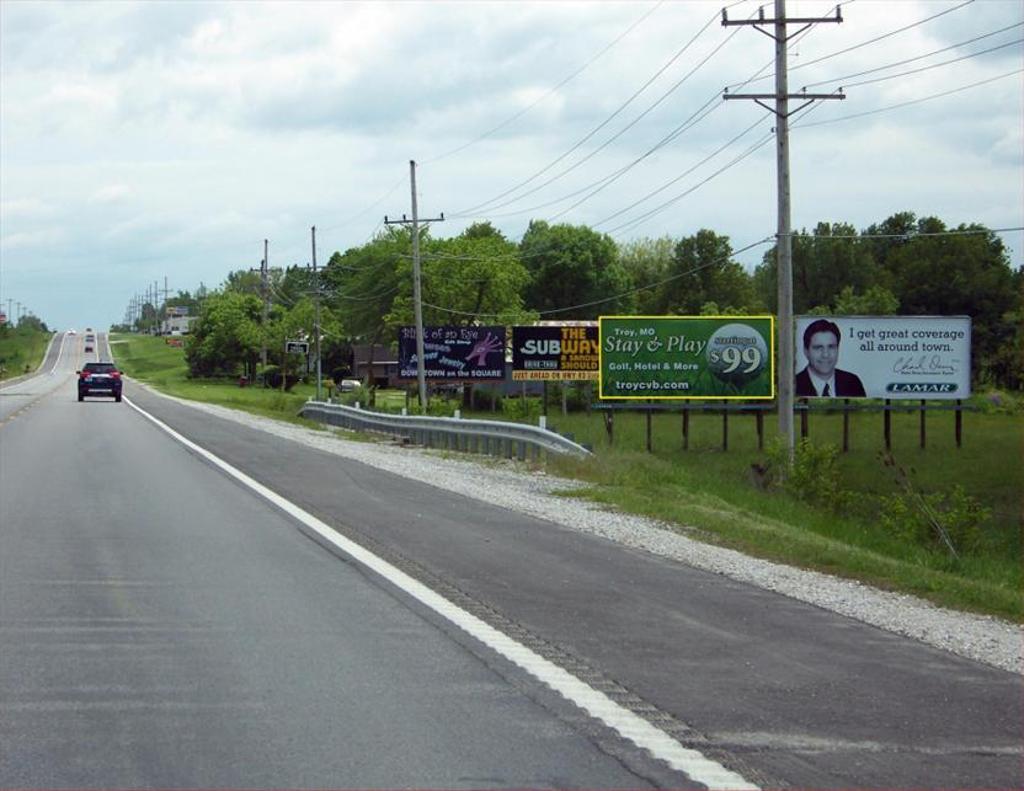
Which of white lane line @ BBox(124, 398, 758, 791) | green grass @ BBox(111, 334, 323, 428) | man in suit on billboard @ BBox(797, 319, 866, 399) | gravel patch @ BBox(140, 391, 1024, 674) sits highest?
man in suit on billboard @ BBox(797, 319, 866, 399)

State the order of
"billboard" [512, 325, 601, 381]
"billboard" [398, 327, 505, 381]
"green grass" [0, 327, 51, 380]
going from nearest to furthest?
"billboard" [512, 325, 601, 381], "billboard" [398, 327, 505, 381], "green grass" [0, 327, 51, 380]

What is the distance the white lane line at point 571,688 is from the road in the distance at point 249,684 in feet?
0.38

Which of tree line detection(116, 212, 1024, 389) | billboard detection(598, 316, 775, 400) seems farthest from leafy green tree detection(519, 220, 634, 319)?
billboard detection(598, 316, 775, 400)

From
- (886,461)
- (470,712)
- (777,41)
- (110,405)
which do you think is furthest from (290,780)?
(110,405)

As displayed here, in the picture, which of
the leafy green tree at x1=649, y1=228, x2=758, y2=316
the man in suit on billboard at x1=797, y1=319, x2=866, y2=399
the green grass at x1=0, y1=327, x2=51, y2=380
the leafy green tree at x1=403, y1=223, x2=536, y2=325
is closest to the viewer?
the man in suit on billboard at x1=797, y1=319, x2=866, y2=399

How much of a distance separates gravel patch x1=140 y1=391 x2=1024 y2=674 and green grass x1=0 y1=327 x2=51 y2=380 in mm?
109579

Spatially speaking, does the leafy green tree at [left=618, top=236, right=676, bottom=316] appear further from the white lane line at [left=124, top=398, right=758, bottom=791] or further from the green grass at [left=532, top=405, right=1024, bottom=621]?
the white lane line at [left=124, top=398, right=758, bottom=791]

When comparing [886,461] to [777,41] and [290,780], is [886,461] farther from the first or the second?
[777,41]

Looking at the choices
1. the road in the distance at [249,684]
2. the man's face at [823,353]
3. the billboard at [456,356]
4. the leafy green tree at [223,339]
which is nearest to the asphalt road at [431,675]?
the road in the distance at [249,684]

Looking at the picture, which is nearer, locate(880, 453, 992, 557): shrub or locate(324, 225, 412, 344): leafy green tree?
locate(880, 453, 992, 557): shrub

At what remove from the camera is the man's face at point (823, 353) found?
136ft

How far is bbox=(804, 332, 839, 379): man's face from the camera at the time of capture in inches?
1626

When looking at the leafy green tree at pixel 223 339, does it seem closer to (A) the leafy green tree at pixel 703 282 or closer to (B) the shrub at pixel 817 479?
(A) the leafy green tree at pixel 703 282

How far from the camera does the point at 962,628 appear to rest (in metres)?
9.50
